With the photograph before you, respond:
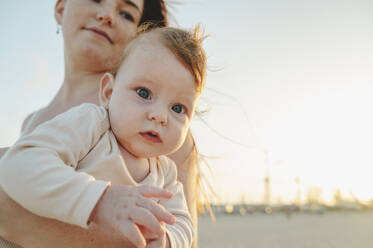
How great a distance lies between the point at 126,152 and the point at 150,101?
13.0 inches

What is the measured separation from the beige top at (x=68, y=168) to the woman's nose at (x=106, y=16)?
1390 mm

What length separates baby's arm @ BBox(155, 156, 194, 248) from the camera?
1659 millimetres

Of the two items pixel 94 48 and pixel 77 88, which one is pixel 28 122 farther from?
pixel 94 48

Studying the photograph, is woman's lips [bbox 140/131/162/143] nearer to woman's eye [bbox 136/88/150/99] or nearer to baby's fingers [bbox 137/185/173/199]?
woman's eye [bbox 136/88/150/99]

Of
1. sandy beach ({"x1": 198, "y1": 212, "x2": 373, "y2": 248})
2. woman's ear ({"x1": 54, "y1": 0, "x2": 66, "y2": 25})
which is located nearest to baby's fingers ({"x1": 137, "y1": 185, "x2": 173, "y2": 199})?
woman's ear ({"x1": 54, "y1": 0, "x2": 66, "y2": 25})

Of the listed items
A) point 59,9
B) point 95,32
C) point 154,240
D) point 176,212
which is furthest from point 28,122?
point 154,240

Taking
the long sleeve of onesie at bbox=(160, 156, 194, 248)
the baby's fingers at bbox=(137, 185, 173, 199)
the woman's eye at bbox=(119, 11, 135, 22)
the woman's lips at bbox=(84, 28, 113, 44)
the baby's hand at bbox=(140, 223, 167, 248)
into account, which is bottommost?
the long sleeve of onesie at bbox=(160, 156, 194, 248)

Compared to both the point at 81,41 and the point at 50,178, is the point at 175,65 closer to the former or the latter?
the point at 50,178

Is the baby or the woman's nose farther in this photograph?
the woman's nose

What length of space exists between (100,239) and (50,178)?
0.35 m

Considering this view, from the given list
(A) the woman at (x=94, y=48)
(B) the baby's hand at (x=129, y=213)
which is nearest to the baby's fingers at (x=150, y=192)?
(B) the baby's hand at (x=129, y=213)

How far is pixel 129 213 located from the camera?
4.10 ft

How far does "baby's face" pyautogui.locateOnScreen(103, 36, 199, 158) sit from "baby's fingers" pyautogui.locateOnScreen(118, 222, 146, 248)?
1.97ft

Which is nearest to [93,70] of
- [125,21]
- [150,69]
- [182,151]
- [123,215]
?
[125,21]
